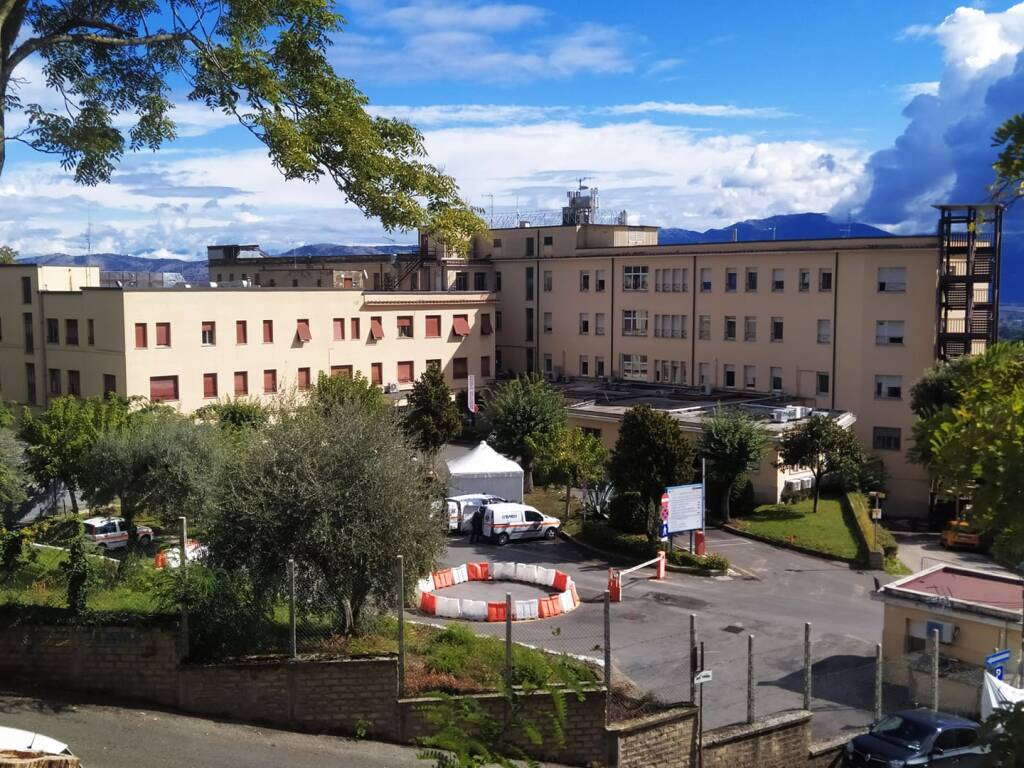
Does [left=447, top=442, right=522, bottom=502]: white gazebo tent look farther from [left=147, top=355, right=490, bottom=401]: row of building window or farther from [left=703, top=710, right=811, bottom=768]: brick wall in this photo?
[left=703, top=710, right=811, bottom=768]: brick wall

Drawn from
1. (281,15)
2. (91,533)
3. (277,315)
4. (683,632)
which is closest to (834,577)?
(683,632)

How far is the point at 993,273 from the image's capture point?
1710 inches

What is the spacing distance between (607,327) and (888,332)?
16.5m

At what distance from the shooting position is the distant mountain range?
5586 cm

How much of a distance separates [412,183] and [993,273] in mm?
39560

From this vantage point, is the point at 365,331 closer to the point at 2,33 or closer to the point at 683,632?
the point at 683,632

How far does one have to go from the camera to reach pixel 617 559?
29.6 m

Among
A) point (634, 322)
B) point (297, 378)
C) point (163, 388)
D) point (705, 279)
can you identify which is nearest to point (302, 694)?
point (163, 388)

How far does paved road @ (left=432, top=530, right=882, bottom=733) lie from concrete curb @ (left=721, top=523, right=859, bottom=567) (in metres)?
0.39

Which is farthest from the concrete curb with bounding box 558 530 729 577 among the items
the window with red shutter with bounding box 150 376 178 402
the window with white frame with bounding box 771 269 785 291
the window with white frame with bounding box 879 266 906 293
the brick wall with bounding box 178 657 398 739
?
the window with white frame with bounding box 771 269 785 291

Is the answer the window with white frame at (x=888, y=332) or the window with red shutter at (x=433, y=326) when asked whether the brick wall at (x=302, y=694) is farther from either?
the window with red shutter at (x=433, y=326)

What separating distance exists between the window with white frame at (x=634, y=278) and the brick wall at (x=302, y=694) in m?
43.1

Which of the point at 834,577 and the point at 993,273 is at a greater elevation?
the point at 993,273

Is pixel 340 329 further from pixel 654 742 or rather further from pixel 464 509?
pixel 654 742
